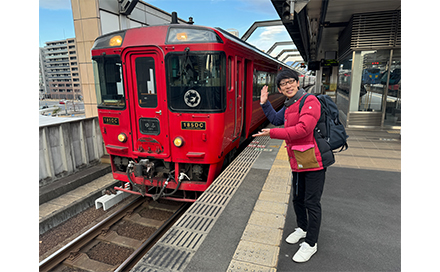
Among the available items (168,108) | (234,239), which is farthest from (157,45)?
(234,239)

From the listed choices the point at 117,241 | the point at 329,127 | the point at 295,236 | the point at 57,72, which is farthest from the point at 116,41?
the point at 57,72

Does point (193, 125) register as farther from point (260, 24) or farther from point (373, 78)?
point (260, 24)

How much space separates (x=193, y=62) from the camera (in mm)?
3982

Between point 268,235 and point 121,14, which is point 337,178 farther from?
point 121,14

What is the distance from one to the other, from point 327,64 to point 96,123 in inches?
731

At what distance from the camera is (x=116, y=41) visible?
4305 mm

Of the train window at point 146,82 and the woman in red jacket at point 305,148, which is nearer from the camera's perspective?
the woman in red jacket at point 305,148

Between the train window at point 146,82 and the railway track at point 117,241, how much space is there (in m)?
2.05

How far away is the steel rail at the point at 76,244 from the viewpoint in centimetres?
341

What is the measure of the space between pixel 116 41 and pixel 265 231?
384cm

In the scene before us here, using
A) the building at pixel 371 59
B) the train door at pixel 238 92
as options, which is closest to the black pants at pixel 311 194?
the train door at pixel 238 92

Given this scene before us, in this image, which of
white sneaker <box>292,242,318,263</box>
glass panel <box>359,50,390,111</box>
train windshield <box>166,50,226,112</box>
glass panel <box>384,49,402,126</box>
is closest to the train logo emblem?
train windshield <box>166,50,226,112</box>

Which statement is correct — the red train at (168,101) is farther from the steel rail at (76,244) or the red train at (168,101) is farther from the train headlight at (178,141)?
the steel rail at (76,244)

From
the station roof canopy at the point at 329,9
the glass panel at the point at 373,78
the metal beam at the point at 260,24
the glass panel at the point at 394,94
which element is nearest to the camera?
the station roof canopy at the point at 329,9
